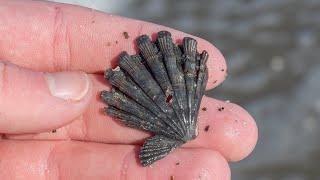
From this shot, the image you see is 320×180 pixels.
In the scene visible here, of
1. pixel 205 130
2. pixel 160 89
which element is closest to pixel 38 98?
pixel 160 89

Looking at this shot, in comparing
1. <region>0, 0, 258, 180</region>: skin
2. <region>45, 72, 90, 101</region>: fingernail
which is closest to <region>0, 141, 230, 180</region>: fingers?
<region>0, 0, 258, 180</region>: skin

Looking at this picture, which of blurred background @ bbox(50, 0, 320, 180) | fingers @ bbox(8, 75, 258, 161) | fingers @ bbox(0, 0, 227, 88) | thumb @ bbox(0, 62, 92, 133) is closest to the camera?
thumb @ bbox(0, 62, 92, 133)

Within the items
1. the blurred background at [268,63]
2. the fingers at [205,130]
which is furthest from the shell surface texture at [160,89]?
the blurred background at [268,63]

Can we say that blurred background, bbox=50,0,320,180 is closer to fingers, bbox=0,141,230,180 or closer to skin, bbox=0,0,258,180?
skin, bbox=0,0,258,180

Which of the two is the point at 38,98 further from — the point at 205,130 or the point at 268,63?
the point at 268,63

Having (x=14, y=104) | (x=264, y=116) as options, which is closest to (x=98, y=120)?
(x=14, y=104)

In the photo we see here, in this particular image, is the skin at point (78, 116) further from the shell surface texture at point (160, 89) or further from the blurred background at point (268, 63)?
the blurred background at point (268, 63)
